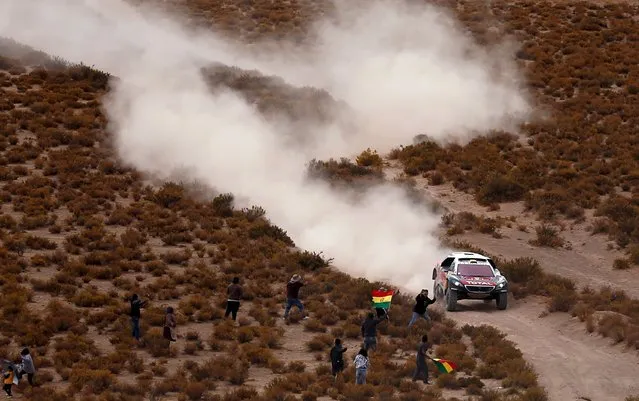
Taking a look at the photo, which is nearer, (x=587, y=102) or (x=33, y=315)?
(x=33, y=315)

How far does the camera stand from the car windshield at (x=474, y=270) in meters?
26.6

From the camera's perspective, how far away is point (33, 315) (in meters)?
23.0

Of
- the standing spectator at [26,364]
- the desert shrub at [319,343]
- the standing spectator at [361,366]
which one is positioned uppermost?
the desert shrub at [319,343]

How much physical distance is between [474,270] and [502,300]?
107 cm

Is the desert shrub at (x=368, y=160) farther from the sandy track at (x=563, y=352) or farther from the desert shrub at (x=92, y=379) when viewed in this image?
the desert shrub at (x=92, y=379)

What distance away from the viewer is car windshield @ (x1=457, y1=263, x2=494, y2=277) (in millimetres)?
26562

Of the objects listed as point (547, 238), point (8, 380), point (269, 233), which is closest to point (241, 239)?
point (269, 233)

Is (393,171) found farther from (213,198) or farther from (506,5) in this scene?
(506,5)

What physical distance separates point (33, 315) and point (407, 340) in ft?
28.2

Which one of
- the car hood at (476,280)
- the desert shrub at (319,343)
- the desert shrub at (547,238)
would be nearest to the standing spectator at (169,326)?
the desert shrub at (319,343)

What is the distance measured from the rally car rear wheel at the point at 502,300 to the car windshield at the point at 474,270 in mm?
605

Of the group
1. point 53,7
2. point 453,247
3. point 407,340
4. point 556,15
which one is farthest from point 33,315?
point 556,15

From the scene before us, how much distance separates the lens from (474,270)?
26.7 m

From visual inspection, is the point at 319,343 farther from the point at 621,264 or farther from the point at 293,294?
the point at 621,264
